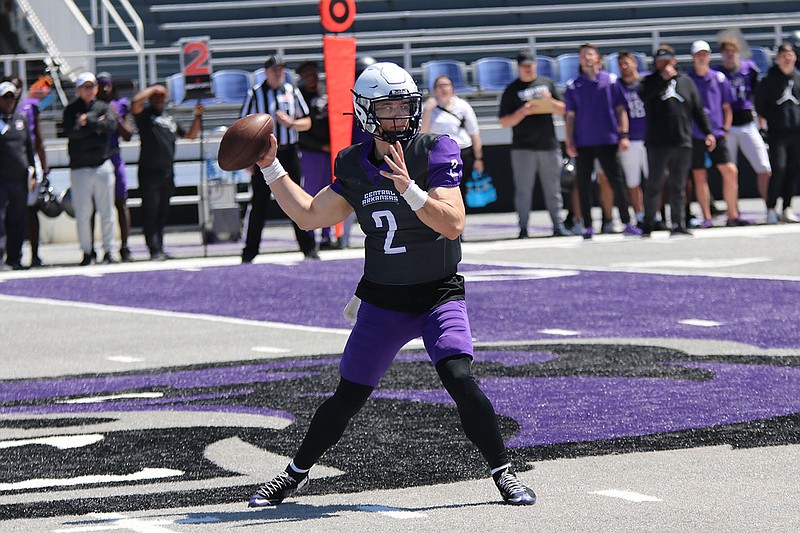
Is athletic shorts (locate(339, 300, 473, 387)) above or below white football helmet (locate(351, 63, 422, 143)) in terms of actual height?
below

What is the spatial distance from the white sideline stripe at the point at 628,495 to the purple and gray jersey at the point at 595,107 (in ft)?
37.3

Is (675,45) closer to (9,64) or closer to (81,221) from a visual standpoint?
(9,64)

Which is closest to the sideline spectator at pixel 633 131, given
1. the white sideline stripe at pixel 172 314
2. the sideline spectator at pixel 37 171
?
the sideline spectator at pixel 37 171

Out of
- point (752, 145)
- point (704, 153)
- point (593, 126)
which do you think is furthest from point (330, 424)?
point (752, 145)

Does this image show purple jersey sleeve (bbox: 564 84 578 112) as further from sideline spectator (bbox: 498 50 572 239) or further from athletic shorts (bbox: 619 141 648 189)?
athletic shorts (bbox: 619 141 648 189)

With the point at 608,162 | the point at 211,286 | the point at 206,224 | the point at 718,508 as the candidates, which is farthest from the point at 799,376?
the point at 206,224

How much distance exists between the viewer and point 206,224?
18.1 meters

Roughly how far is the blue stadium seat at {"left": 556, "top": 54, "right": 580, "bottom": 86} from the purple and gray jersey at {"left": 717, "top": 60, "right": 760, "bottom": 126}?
5.68 m

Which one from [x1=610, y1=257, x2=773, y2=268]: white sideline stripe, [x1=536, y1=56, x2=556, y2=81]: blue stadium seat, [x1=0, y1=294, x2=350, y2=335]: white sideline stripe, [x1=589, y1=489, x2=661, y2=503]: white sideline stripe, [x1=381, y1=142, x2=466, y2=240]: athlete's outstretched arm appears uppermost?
[x1=381, y1=142, x2=466, y2=240]: athlete's outstretched arm

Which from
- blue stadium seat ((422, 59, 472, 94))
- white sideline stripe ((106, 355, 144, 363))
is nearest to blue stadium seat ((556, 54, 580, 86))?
blue stadium seat ((422, 59, 472, 94))

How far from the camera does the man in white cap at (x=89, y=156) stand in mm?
16031

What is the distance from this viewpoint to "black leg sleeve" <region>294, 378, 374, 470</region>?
587 centimetres

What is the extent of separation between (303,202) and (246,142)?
323 mm

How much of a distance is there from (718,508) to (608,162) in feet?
38.7
